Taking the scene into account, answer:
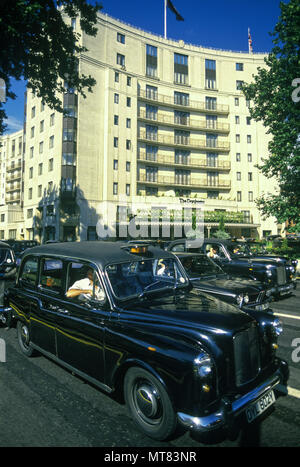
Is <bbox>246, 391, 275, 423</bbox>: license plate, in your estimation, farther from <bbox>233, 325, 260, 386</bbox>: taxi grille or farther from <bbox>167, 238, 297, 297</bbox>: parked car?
<bbox>167, 238, 297, 297</bbox>: parked car

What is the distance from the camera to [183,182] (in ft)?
136

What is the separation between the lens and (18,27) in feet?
32.9

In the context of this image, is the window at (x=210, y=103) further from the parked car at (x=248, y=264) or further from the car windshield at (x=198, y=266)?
the car windshield at (x=198, y=266)

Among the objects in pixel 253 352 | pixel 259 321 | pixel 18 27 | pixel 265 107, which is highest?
pixel 265 107

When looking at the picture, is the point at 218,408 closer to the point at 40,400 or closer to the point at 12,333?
the point at 40,400

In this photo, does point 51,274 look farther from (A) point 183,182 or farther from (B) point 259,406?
(A) point 183,182

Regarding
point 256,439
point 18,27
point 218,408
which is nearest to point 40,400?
point 218,408

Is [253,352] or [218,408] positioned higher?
→ [253,352]

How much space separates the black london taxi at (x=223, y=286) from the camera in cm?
507

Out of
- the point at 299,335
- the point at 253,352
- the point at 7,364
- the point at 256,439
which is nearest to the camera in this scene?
the point at 256,439

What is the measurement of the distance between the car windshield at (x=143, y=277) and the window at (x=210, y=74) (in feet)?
150

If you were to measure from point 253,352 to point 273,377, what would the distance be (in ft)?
1.10

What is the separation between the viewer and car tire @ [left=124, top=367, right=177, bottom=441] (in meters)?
2.43

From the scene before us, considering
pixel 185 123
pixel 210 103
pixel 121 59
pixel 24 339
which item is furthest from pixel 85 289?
pixel 210 103
